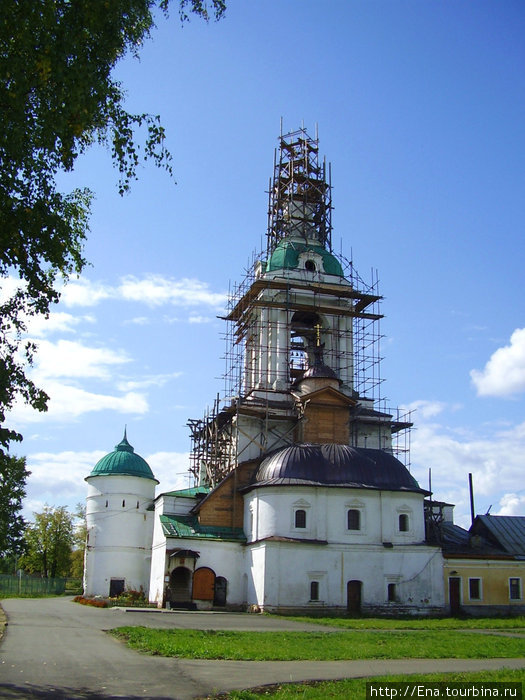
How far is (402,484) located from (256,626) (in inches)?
635

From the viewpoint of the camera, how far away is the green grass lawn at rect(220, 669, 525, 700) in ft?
38.5

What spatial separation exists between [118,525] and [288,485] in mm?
17063

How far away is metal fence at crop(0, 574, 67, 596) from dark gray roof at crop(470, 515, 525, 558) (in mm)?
36177

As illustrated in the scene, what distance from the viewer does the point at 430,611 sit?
128ft

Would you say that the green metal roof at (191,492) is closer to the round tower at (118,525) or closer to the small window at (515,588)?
the round tower at (118,525)

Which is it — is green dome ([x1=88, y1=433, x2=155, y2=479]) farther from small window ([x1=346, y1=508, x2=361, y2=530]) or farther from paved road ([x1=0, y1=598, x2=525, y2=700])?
paved road ([x1=0, y1=598, x2=525, y2=700])

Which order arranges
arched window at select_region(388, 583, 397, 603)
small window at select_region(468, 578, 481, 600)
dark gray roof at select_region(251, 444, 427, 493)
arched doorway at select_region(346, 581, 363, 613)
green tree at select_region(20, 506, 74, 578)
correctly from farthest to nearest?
green tree at select_region(20, 506, 74, 578) → small window at select_region(468, 578, 481, 600) → dark gray roof at select_region(251, 444, 427, 493) → arched window at select_region(388, 583, 397, 603) → arched doorway at select_region(346, 581, 363, 613)

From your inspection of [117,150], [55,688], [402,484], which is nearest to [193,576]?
[402,484]

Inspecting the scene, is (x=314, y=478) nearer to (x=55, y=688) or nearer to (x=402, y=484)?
(x=402, y=484)

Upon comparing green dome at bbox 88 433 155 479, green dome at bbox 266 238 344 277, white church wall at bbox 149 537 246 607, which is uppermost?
green dome at bbox 266 238 344 277

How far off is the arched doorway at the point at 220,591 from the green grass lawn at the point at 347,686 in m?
28.5

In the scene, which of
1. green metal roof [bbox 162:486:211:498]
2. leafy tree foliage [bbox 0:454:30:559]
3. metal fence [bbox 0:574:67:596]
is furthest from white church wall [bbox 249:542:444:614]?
metal fence [bbox 0:574:67:596]

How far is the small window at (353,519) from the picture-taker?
132 ft

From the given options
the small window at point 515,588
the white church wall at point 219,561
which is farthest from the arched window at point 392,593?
the white church wall at point 219,561
